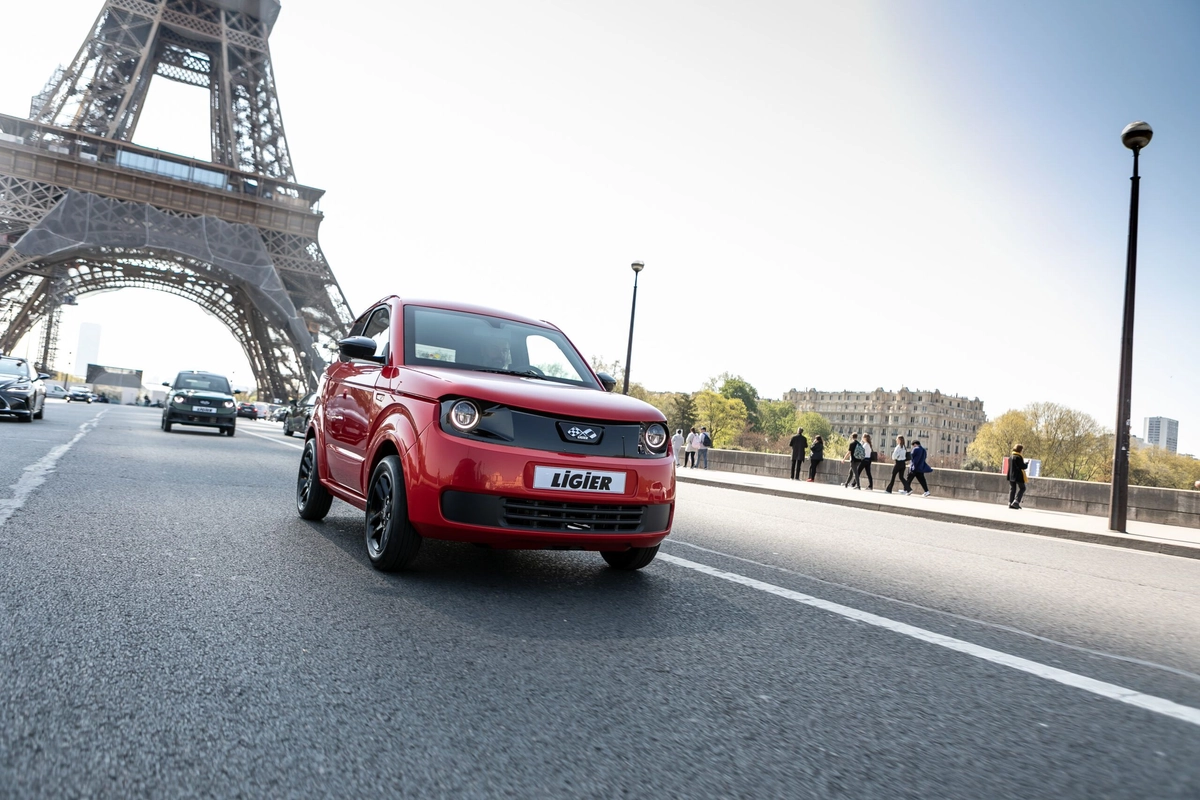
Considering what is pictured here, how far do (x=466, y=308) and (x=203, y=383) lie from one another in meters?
18.3

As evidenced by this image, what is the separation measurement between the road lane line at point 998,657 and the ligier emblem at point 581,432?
1.36m

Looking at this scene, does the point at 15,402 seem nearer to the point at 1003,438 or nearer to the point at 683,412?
the point at 1003,438

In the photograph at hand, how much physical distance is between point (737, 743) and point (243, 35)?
58.1 meters

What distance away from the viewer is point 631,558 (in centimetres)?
498

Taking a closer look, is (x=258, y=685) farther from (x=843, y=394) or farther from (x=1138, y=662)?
(x=843, y=394)

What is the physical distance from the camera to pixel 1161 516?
631 inches

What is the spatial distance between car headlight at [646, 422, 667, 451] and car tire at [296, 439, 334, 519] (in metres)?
2.81

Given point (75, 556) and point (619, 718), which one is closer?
point (619, 718)

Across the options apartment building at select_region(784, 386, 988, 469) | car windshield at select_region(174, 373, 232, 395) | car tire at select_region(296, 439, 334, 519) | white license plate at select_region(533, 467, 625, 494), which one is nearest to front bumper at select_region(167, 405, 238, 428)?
car windshield at select_region(174, 373, 232, 395)

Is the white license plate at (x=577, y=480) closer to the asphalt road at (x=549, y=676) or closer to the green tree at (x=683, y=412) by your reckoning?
the asphalt road at (x=549, y=676)

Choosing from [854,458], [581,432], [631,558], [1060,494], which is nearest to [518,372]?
[581,432]

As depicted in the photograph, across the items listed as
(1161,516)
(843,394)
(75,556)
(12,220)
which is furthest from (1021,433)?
(843,394)

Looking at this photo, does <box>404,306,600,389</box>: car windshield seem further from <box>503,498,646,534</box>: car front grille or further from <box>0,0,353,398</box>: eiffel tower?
<box>0,0,353,398</box>: eiffel tower

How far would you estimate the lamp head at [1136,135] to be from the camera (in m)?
13.3
